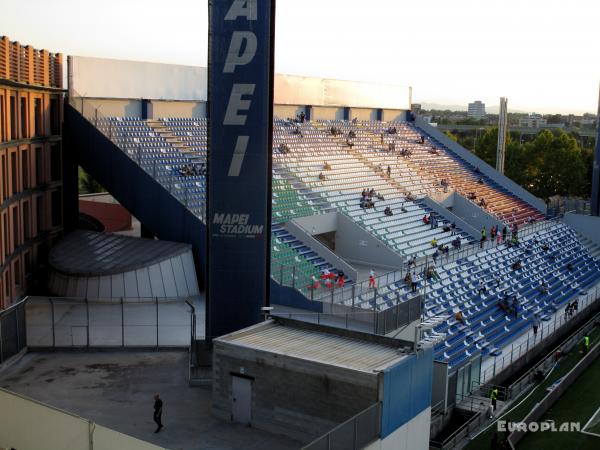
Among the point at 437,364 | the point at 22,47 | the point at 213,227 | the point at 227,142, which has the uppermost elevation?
the point at 22,47

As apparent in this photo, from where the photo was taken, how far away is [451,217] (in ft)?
133

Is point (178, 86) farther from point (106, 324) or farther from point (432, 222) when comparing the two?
point (106, 324)

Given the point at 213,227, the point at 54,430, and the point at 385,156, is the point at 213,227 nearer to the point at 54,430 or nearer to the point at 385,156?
the point at 54,430

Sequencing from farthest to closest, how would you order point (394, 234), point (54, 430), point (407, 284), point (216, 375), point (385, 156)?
point (385, 156) < point (394, 234) < point (407, 284) < point (216, 375) < point (54, 430)

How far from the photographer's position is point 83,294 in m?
25.9

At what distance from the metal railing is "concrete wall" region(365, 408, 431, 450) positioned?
264 millimetres

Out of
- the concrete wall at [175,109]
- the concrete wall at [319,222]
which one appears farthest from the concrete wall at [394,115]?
the concrete wall at [319,222]

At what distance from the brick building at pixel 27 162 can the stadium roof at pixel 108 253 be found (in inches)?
45.9

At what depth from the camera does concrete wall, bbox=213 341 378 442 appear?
1420 centimetres

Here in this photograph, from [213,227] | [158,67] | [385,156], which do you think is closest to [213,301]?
[213,227]

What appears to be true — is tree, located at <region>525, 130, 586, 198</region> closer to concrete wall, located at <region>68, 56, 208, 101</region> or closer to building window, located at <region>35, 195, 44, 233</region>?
concrete wall, located at <region>68, 56, 208, 101</region>

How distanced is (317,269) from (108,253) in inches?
292

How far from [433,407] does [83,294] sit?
12.2 m

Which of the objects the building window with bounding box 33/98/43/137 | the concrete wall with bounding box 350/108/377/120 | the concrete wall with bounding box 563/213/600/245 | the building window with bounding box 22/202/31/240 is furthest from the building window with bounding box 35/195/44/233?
the concrete wall with bounding box 563/213/600/245
